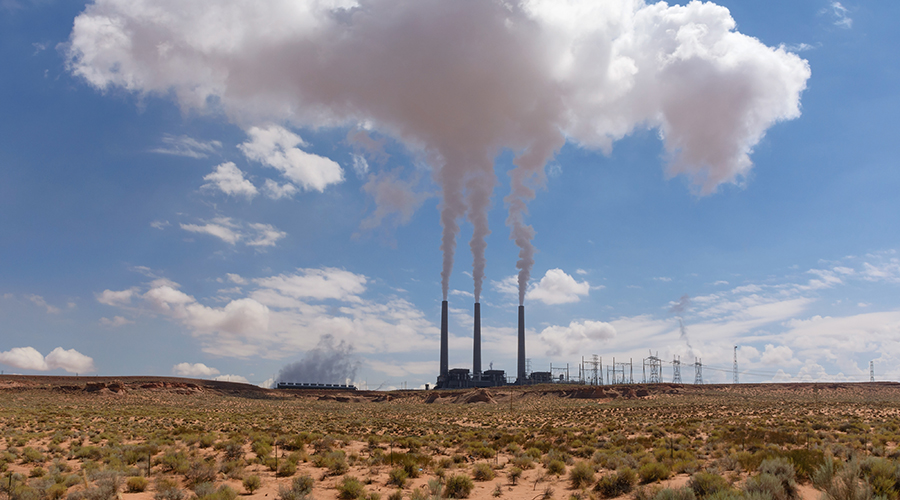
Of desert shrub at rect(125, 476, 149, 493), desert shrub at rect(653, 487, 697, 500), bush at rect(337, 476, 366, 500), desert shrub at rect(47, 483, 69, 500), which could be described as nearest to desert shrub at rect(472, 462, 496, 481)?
bush at rect(337, 476, 366, 500)

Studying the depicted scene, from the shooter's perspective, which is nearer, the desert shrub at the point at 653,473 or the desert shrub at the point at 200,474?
the desert shrub at the point at 653,473

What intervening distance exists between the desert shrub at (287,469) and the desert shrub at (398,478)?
4.11 meters

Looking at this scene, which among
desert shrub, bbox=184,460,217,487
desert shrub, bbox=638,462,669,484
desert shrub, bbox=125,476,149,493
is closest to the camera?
desert shrub, bbox=125,476,149,493

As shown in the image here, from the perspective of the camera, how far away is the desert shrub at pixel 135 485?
54.3ft

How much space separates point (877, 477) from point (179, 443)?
2985cm

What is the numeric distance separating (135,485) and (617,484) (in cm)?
1582

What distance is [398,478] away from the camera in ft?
58.5

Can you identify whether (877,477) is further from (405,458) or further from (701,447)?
(405,458)

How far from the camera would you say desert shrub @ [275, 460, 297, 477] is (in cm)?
1936

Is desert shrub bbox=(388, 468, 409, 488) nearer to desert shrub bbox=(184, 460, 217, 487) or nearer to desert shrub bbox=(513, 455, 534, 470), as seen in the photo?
desert shrub bbox=(513, 455, 534, 470)

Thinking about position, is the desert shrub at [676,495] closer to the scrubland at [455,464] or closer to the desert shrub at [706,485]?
the scrubland at [455,464]

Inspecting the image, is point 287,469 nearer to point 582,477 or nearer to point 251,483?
point 251,483

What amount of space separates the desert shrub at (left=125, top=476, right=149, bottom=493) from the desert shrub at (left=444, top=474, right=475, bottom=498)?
10051mm

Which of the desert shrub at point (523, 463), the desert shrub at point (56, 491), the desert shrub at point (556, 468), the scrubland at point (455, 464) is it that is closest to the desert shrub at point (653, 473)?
the scrubland at point (455, 464)
